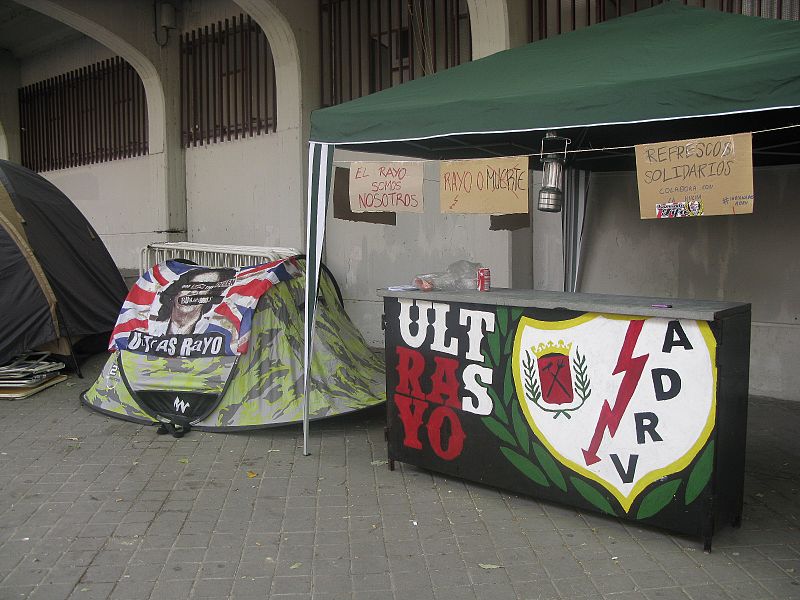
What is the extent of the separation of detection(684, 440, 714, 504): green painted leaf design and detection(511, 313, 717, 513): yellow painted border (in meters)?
0.04

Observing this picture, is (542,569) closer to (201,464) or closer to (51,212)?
(201,464)

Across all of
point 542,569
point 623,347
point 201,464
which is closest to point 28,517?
point 201,464

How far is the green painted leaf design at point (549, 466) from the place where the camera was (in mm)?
3855

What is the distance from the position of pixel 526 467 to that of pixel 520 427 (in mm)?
231

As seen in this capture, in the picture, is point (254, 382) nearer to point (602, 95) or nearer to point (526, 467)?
point (526, 467)

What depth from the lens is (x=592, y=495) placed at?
3.75m

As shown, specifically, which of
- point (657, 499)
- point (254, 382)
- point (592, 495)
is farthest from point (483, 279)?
point (254, 382)

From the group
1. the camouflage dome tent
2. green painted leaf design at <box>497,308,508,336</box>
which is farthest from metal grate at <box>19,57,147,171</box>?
green painted leaf design at <box>497,308,508,336</box>

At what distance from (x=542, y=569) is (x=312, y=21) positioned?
7.72 meters

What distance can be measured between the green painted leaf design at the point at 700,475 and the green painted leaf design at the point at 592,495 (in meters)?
0.41

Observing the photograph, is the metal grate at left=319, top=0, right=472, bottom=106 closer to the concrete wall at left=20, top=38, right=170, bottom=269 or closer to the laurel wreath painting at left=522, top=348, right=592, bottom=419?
the concrete wall at left=20, top=38, right=170, bottom=269

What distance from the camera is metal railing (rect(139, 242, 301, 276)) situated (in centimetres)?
848

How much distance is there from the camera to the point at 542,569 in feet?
11.0

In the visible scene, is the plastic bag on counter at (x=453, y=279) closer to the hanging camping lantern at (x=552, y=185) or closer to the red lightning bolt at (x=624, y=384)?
the hanging camping lantern at (x=552, y=185)
